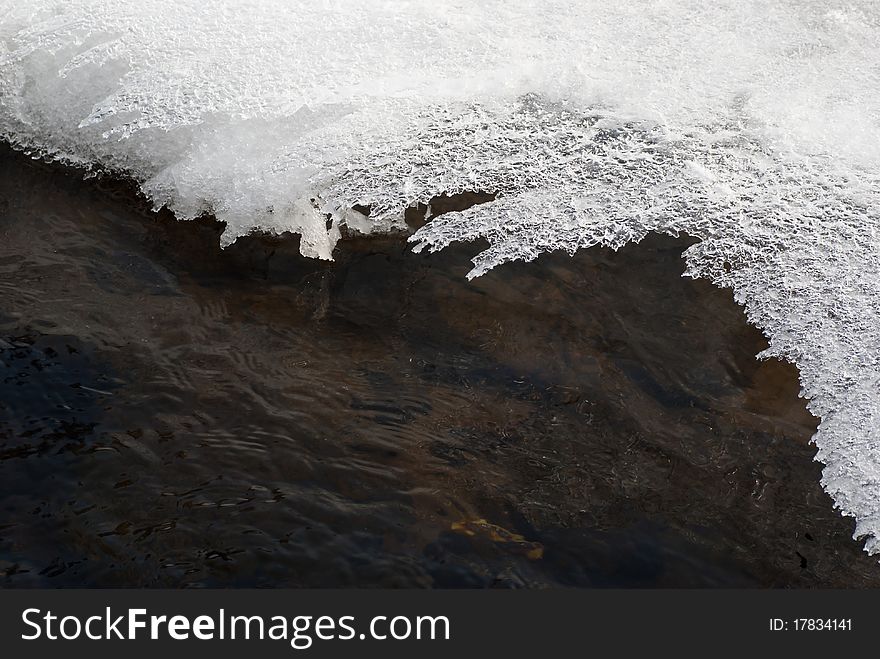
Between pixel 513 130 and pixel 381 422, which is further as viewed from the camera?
pixel 513 130

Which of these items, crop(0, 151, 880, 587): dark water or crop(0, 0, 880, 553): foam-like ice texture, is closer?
crop(0, 151, 880, 587): dark water

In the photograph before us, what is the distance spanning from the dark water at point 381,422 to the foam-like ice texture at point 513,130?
0.16 meters

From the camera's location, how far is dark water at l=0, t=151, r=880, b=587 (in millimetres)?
2471

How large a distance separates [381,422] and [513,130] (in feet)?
5.35

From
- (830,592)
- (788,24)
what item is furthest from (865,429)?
(788,24)

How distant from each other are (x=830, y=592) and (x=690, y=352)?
100cm

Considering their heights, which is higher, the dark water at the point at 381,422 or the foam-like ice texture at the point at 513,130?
the foam-like ice texture at the point at 513,130

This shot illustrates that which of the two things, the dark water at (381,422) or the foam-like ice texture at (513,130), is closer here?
the dark water at (381,422)

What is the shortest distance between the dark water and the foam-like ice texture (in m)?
0.16

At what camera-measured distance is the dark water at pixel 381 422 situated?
2.47 m

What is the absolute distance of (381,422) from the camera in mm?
2875

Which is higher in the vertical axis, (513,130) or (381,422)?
(513,130)

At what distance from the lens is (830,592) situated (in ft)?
8.08

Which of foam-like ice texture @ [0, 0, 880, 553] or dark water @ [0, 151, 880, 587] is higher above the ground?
foam-like ice texture @ [0, 0, 880, 553]
